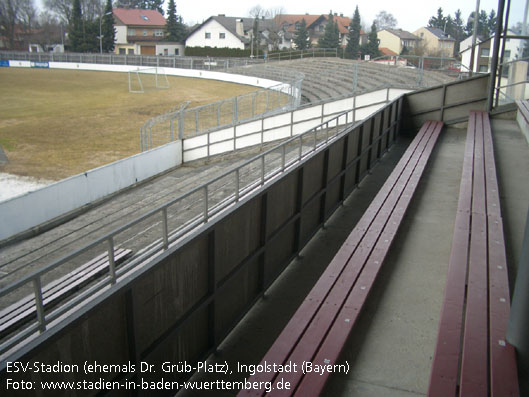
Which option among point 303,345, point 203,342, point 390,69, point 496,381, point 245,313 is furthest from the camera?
point 390,69

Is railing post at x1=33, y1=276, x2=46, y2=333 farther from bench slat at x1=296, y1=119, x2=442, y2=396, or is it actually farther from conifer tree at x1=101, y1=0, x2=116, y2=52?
conifer tree at x1=101, y1=0, x2=116, y2=52

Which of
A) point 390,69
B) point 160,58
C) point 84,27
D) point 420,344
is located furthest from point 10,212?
point 84,27

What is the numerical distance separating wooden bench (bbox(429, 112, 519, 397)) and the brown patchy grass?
16875mm

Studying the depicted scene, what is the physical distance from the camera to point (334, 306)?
487 cm

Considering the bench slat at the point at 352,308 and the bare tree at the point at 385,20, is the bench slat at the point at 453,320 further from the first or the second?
the bare tree at the point at 385,20

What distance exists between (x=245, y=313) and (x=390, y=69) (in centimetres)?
2416

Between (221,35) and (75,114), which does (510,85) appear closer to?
(75,114)

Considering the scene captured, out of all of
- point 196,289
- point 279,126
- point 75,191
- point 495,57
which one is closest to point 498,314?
point 196,289

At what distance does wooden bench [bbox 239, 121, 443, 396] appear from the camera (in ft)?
12.9

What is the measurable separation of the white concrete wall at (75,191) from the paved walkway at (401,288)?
8.54m

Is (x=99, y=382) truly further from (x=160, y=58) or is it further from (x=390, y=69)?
(x=160, y=58)

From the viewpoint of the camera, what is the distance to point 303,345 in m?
4.31

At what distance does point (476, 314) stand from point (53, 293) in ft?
20.7


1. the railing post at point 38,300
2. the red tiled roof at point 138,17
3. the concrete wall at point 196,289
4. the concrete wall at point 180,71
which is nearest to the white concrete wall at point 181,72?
the concrete wall at point 180,71
